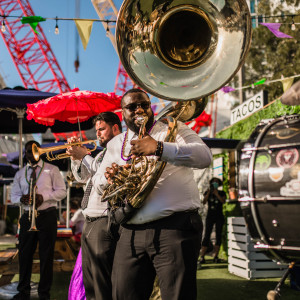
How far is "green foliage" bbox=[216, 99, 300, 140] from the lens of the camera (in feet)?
18.4

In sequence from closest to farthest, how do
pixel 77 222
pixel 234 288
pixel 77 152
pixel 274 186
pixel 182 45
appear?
pixel 182 45
pixel 274 186
pixel 77 152
pixel 234 288
pixel 77 222

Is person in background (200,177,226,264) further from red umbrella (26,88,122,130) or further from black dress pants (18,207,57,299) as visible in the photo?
black dress pants (18,207,57,299)

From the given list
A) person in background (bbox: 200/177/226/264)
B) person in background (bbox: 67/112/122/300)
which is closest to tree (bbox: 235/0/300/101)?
person in background (bbox: 200/177/226/264)

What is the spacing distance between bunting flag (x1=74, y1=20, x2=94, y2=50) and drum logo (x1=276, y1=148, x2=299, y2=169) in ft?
14.9

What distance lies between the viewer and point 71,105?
4.89 meters

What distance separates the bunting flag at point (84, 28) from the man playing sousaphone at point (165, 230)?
468 cm

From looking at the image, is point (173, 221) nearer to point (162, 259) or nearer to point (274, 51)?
point (162, 259)

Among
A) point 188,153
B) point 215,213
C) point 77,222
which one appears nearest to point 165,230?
point 188,153

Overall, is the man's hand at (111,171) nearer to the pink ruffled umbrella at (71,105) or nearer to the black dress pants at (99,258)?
the black dress pants at (99,258)

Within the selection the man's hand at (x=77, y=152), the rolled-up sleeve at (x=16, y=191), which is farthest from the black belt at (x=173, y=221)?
the rolled-up sleeve at (x=16, y=191)

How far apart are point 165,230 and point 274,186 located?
105 cm

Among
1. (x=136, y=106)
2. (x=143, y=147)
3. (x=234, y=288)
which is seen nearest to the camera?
(x=143, y=147)

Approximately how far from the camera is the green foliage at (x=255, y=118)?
561 cm

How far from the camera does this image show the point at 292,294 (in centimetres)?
458
